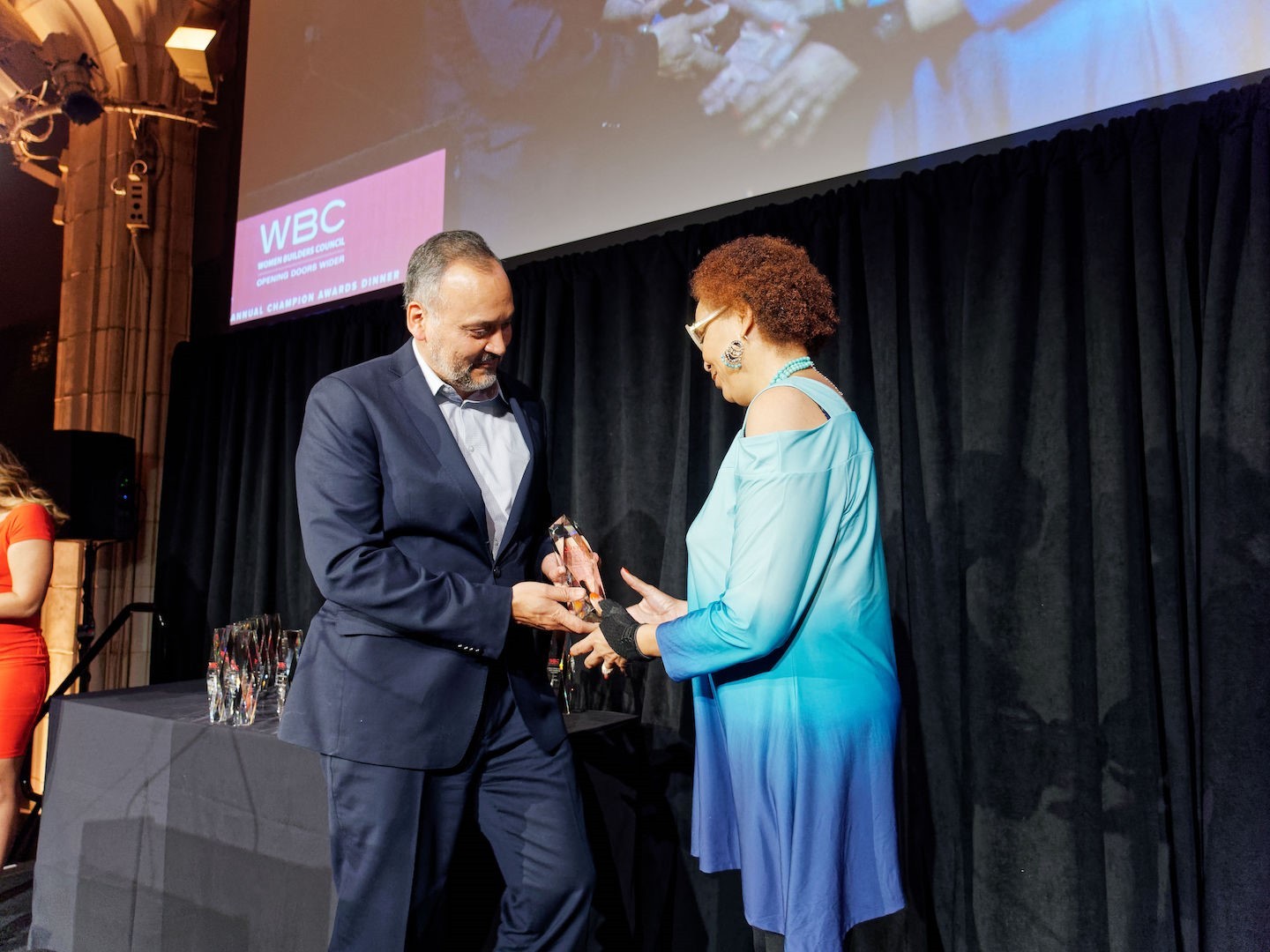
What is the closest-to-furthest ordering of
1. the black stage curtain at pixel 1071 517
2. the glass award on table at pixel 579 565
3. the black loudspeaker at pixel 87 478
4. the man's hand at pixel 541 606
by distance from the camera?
1. the man's hand at pixel 541 606
2. the glass award on table at pixel 579 565
3. the black stage curtain at pixel 1071 517
4. the black loudspeaker at pixel 87 478

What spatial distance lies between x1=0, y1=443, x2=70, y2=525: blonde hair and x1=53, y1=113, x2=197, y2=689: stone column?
84.7 inches

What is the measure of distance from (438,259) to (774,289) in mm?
712

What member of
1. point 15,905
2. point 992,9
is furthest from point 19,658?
point 992,9

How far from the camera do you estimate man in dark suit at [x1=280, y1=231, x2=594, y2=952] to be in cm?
168

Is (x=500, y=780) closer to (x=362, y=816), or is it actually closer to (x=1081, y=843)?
(x=362, y=816)

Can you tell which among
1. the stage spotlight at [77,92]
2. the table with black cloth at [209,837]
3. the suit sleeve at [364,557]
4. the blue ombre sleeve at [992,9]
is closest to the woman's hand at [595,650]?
the suit sleeve at [364,557]

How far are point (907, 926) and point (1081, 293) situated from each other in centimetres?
184

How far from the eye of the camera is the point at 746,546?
1.46 meters

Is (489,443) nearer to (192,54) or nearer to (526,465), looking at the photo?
(526,465)

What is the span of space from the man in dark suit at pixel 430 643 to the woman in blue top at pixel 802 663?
40 cm

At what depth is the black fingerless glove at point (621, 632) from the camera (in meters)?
1.70

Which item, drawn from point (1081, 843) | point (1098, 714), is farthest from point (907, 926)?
point (1098, 714)

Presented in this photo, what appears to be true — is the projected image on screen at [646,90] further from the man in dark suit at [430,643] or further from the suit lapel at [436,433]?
the suit lapel at [436,433]

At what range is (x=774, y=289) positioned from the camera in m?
1.67
